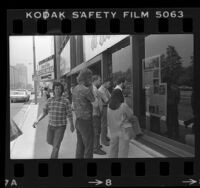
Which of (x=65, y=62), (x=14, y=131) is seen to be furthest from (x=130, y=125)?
(x=14, y=131)

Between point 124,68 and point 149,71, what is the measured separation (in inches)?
16.8

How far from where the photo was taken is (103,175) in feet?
16.1

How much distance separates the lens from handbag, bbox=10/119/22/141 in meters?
5.03

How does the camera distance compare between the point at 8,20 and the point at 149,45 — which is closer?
the point at 8,20

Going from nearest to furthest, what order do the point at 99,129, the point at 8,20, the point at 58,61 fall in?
the point at 8,20
the point at 99,129
the point at 58,61

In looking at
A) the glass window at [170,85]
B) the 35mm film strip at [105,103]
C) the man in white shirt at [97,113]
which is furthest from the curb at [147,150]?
the man in white shirt at [97,113]

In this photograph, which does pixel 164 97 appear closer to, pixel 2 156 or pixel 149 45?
pixel 149 45

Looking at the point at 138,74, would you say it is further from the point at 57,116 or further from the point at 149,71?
the point at 57,116

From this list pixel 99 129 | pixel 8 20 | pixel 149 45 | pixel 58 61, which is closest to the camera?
pixel 8 20

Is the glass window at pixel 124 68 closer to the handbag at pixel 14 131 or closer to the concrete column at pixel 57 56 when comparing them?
the concrete column at pixel 57 56

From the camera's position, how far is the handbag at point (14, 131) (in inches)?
198

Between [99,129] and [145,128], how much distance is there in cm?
79

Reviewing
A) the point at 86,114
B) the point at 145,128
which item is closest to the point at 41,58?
the point at 86,114

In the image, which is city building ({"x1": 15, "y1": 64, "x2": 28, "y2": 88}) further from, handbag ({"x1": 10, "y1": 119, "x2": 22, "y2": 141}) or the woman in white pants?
the woman in white pants
